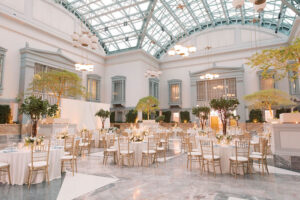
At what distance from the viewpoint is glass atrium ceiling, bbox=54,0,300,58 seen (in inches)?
703

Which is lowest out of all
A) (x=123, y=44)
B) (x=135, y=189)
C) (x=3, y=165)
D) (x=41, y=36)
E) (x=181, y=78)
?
(x=135, y=189)

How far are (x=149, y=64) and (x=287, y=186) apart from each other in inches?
765

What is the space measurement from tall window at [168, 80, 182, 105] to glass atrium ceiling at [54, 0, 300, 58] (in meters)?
4.38

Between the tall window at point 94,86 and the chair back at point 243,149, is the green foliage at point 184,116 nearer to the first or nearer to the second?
the tall window at point 94,86

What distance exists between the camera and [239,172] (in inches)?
198

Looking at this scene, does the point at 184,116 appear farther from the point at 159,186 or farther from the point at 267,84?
the point at 159,186

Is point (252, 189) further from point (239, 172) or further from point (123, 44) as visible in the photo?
point (123, 44)

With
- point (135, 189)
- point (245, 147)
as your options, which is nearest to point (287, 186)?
point (245, 147)

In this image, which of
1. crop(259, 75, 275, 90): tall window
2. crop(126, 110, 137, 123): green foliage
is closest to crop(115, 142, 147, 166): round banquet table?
crop(126, 110, 137, 123): green foliage

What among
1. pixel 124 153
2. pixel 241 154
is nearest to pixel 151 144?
pixel 124 153

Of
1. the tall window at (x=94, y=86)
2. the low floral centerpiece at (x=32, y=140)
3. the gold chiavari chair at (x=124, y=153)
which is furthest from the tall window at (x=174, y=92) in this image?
the low floral centerpiece at (x=32, y=140)

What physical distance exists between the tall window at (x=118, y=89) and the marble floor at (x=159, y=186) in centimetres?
1576

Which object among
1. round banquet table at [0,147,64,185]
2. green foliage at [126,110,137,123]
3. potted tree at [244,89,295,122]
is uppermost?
potted tree at [244,89,295,122]

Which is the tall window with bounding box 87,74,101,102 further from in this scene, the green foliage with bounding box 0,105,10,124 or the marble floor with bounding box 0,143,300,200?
the marble floor with bounding box 0,143,300,200
